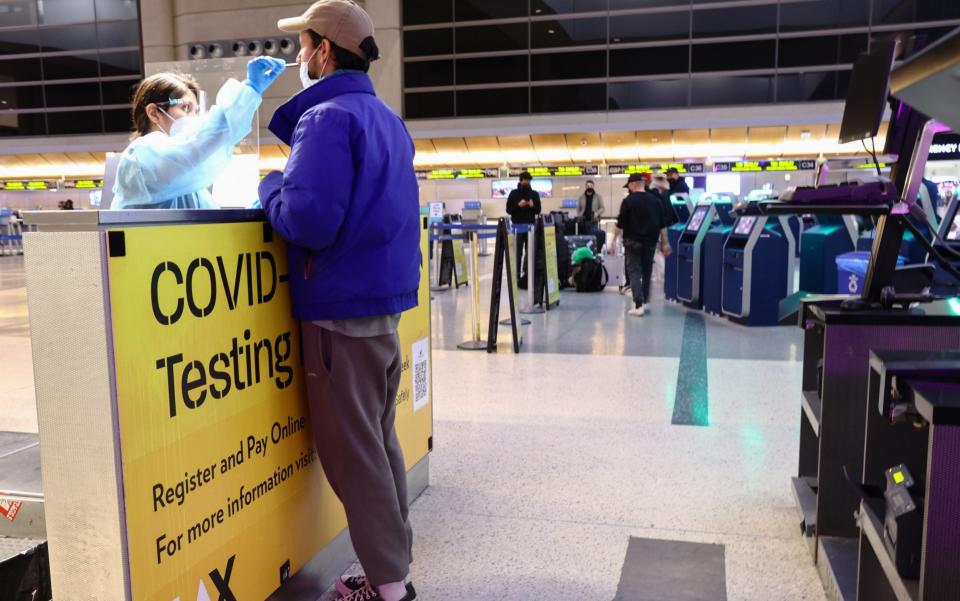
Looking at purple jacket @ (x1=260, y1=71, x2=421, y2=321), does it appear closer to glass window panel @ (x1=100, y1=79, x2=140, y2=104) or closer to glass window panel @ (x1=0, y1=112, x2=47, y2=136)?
glass window panel @ (x1=100, y1=79, x2=140, y2=104)

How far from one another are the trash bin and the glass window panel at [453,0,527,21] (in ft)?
61.6

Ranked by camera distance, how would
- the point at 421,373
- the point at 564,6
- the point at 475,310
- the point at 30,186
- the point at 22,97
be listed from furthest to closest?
1. the point at 30,186
2. the point at 22,97
3. the point at 564,6
4. the point at 475,310
5. the point at 421,373

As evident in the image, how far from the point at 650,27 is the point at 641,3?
0.75 m

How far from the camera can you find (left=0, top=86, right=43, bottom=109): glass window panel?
26.5 metres

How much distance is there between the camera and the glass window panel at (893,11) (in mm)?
20109

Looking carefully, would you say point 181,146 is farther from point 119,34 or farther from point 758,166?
point 119,34

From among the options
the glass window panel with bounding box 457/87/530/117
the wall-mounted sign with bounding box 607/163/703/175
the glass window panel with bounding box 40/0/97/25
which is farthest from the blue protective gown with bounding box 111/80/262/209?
the glass window panel with bounding box 40/0/97/25

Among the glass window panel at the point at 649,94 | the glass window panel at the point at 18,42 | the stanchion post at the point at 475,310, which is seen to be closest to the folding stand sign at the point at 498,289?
the stanchion post at the point at 475,310

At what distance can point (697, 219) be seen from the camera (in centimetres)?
906

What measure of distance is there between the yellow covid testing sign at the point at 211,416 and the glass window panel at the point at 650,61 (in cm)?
2214

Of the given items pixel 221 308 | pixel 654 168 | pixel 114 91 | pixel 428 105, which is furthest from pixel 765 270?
pixel 114 91

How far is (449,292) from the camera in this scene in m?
10.6

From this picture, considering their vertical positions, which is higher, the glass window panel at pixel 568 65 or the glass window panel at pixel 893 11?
the glass window panel at pixel 893 11

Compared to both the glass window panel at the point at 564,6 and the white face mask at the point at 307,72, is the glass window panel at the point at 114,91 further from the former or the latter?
the white face mask at the point at 307,72
